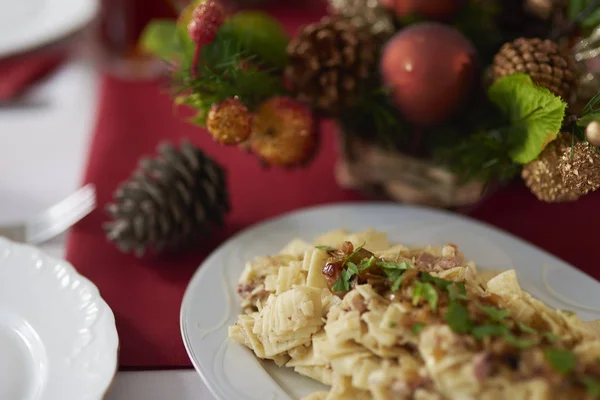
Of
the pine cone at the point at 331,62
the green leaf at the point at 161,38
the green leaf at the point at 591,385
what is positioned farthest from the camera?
the green leaf at the point at 161,38

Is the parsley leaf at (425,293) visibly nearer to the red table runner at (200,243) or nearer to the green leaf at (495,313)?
the green leaf at (495,313)

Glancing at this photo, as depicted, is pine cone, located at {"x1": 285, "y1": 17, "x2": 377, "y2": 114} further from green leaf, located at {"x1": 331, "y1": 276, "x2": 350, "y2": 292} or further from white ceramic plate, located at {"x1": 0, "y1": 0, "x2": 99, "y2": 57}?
white ceramic plate, located at {"x1": 0, "y1": 0, "x2": 99, "y2": 57}

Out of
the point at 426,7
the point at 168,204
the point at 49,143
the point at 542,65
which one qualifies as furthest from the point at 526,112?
the point at 49,143

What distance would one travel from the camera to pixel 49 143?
1187 mm

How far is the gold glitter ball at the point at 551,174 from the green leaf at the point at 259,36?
0.37 meters

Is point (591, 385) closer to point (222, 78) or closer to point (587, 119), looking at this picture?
point (587, 119)

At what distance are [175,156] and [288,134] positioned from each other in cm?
18

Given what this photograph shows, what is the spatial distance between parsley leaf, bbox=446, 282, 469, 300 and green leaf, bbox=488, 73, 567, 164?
0.22 meters

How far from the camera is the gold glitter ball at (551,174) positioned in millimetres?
728

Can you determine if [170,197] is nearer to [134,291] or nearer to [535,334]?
[134,291]

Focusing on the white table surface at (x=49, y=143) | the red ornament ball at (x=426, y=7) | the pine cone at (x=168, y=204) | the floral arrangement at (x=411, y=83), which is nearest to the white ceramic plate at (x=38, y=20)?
the white table surface at (x=49, y=143)

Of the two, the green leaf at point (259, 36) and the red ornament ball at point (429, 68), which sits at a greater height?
the red ornament ball at point (429, 68)

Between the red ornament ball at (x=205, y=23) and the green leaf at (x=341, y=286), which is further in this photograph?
the red ornament ball at (x=205, y=23)

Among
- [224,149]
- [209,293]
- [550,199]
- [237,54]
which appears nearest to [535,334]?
[550,199]
